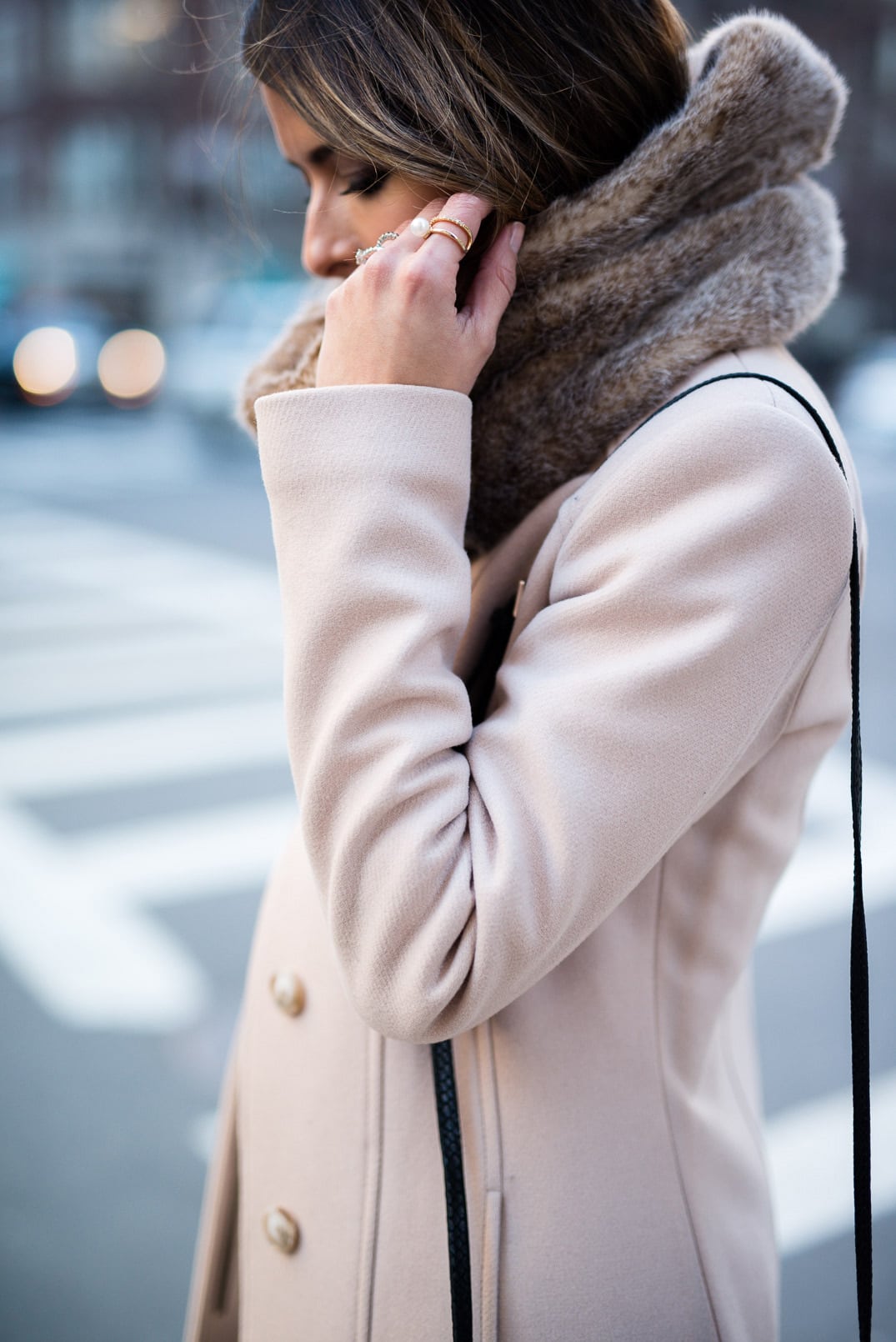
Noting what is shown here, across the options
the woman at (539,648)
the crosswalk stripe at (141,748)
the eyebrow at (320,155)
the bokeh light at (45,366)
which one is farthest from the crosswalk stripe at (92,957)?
the bokeh light at (45,366)

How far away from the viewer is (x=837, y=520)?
0.94 metres

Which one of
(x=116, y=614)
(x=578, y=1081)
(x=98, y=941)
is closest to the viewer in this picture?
(x=578, y=1081)

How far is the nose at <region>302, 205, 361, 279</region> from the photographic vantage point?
125cm

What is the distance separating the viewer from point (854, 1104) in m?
1.00

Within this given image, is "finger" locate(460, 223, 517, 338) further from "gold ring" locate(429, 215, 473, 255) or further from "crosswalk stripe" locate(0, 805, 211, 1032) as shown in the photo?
"crosswalk stripe" locate(0, 805, 211, 1032)

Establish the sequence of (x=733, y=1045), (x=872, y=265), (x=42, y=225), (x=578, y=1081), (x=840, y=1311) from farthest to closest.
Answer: (x=42, y=225)
(x=872, y=265)
(x=840, y=1311)
(x=733, y=1045)
(x=578, y=1081)

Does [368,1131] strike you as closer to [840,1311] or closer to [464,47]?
[464,47]

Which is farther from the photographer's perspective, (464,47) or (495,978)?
(464,47)

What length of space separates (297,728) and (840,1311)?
212 cm

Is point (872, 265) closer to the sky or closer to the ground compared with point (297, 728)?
closer to the ground

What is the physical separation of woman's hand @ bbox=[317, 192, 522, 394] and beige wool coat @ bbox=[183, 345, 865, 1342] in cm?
4

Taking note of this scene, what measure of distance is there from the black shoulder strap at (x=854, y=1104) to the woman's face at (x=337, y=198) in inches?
14.3

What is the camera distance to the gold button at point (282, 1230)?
3.86 ft

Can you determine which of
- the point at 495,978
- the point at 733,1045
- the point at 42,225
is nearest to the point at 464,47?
the point at 495,978
